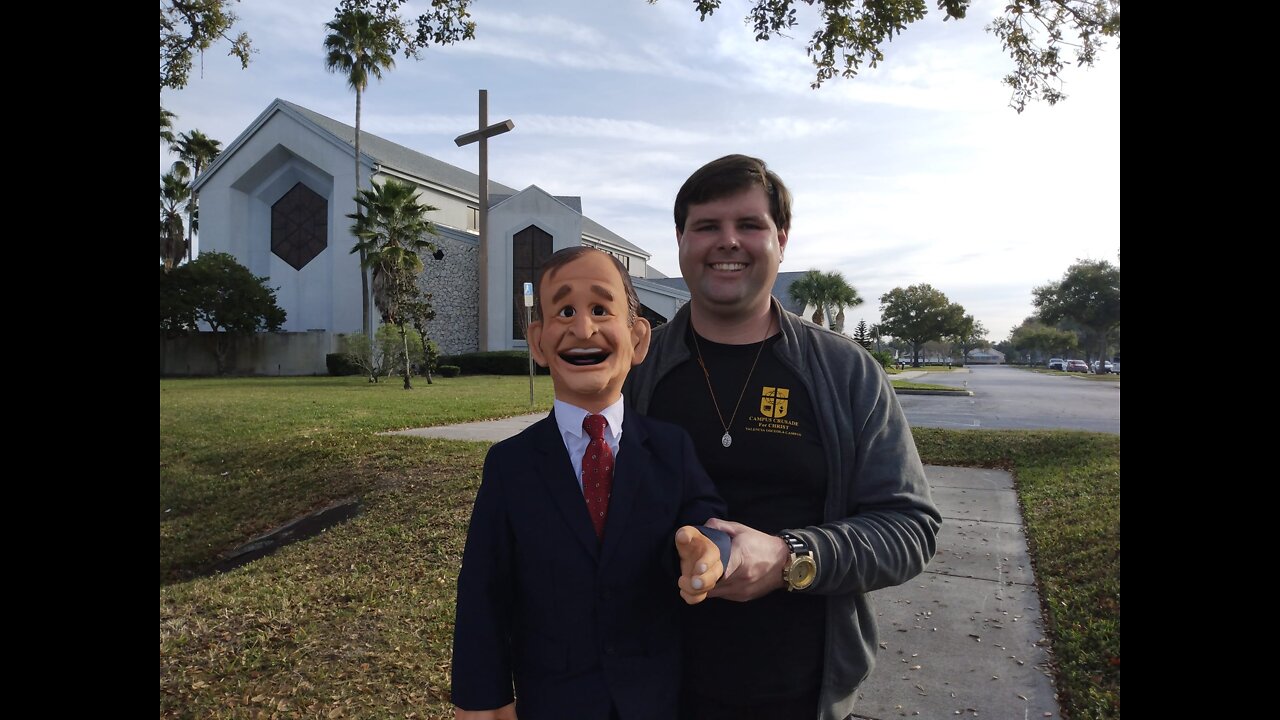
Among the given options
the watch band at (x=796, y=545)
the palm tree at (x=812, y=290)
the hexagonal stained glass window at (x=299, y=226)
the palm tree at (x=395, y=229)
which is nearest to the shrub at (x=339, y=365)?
the palm tree at (x=395, y=229)

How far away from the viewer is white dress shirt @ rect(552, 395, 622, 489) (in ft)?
4.68

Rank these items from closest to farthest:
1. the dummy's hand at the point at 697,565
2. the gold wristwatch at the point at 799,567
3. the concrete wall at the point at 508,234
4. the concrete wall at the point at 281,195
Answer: the dummy's hand at the point at 697,565 < the gold wristwatch at the point at 799,567 < the concrete wall at the point at 508,234 < the concrete wall at the point at 281,195

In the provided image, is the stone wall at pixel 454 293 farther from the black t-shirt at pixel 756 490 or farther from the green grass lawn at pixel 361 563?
the black t-shirt at pixel 756 490

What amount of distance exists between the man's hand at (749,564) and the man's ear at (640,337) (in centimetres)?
39

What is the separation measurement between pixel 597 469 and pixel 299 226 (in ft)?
132

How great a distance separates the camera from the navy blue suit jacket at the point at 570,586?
1367 mm

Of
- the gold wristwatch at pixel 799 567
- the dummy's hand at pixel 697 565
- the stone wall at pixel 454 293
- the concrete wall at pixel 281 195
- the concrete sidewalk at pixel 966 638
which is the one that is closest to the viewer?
the dummy's hand at pixel 697 565

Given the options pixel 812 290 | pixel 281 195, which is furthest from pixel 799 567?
pixel 812 290

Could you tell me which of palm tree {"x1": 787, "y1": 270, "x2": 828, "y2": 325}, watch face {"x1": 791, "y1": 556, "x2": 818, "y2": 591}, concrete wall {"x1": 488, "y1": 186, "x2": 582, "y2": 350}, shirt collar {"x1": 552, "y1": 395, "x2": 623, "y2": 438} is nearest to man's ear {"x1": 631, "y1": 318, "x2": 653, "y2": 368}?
shirt collar {"x1": 552, "y1": 395, "x2": 623, "y2": 438}

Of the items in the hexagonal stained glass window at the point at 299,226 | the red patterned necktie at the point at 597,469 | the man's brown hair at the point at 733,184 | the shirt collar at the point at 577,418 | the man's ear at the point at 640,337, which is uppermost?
the hexagonal stained glass window at the point at 299,226

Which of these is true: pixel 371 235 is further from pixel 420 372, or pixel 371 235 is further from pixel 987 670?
pixel 987 670
